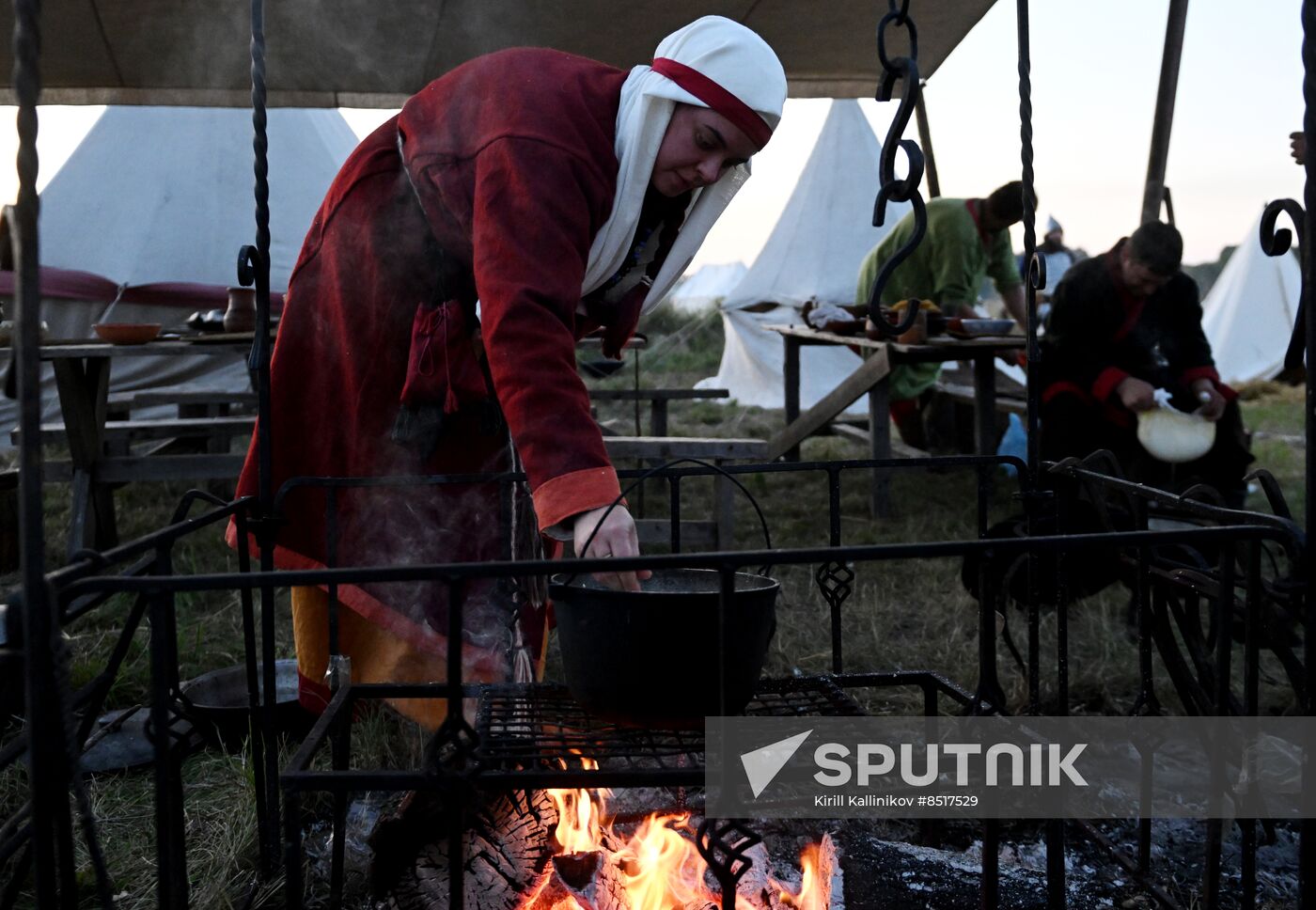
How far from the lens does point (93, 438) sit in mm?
4020

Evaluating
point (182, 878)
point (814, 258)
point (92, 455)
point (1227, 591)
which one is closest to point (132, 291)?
point (92, 455)

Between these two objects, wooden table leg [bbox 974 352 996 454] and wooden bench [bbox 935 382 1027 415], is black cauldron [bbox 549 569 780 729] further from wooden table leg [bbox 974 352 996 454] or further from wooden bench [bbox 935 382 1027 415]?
wooden bench [bbox 935 382 1027 415]

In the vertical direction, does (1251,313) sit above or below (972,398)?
above

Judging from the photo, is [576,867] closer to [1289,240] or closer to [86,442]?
[1289,240]

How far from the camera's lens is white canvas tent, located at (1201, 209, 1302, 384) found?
10.4 metres

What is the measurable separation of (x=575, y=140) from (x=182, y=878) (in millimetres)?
1130

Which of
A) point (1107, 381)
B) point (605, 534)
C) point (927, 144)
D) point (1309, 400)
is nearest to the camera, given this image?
point (1309, 400)

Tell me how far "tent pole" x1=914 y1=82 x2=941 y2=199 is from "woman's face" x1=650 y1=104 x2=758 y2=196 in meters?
4.79

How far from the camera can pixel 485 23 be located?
343 centimetres

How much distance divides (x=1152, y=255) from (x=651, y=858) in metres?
2.76

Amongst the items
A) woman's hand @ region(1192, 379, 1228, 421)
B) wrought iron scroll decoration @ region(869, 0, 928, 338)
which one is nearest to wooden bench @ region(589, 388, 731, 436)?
woman's hand @ region(1192, 379, 1228, 421)

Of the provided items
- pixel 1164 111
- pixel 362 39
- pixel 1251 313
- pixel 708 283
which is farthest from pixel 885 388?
pixel 708 283

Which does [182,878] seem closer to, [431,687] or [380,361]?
[431,687]

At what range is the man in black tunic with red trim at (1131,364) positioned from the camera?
3.53 meters
